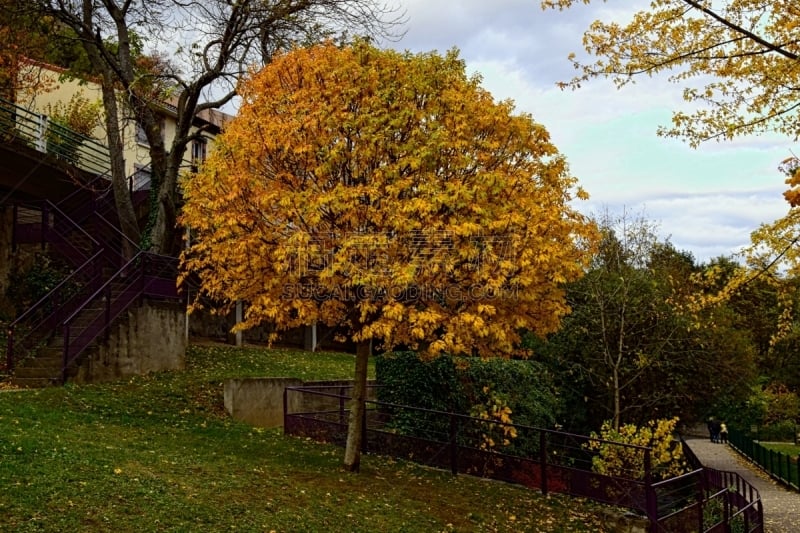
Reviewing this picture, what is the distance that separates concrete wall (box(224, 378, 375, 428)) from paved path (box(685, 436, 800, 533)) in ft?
33.8

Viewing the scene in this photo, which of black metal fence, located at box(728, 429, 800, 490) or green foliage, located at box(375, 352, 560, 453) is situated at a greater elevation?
green foliage, located at box(375, 352, 560, 453)

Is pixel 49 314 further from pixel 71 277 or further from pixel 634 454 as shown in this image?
pixel 634 454

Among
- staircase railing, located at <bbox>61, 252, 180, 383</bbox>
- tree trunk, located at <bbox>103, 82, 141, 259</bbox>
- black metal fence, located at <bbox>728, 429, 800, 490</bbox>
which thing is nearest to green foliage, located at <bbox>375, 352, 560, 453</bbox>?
staircase railing, located at <bbox>61, 252, 180, 383</bbox>

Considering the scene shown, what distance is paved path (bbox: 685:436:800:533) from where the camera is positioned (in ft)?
53.6

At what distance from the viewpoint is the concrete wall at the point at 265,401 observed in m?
13.7

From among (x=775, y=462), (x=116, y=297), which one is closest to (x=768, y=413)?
(x=775, y=462)

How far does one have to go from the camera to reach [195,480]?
8242mm

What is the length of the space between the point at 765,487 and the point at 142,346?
2122 centimetres

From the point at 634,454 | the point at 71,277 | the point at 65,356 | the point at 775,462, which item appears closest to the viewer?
the point at 65,356

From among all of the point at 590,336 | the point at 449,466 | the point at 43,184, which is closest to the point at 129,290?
the point at 43,184

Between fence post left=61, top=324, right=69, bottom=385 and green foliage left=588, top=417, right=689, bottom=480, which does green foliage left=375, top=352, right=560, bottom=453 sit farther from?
fence post left=61, top=324, right=69, bottom=385

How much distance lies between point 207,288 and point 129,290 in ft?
16.2

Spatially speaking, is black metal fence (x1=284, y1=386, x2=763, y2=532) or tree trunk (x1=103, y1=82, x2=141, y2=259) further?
tree trunk (x1=103, y1=82, x2=141, y2=259)

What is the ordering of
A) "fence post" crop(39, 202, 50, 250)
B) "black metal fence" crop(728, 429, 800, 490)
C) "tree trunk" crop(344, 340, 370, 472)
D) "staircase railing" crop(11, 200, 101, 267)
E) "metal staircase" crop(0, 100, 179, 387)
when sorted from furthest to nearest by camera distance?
"black metal fence" crop(728, 429, 800, 490) < "staircase railing" crop(11, 200, 101, 267) < "fence post" crop(39, 202, 50, 250) < "metal staircase" crop(0, 100, 179, 387) < "tree trunk" crop(344, 340, 370, 472)
